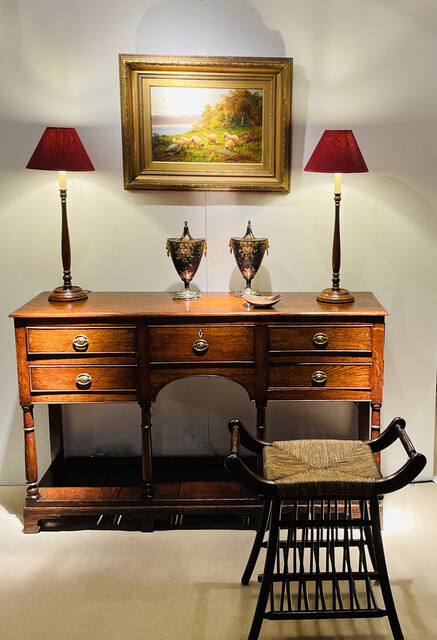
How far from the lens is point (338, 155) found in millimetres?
2879

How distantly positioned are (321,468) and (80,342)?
1106 millimetres

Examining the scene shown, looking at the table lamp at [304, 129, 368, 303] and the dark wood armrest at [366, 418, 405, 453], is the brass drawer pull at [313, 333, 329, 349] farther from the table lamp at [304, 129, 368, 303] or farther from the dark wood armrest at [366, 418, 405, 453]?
the table lamp at [304, 129, 368, 303]

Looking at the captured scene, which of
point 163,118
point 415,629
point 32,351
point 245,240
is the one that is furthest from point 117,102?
point 415,629

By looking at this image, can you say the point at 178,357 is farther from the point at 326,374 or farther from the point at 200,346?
the point at 326,374

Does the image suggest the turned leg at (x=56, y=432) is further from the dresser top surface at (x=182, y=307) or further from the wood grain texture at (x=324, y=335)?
the wood grain texture at (x=324, y=335)

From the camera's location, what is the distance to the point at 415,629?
7.84 feet

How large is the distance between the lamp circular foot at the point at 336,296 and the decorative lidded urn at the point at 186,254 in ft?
1.77

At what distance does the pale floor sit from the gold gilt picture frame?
1.52 m

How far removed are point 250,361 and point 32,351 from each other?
2.87 ft

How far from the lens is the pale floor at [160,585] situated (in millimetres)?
2408

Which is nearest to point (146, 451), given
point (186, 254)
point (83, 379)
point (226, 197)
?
point (83, 379)

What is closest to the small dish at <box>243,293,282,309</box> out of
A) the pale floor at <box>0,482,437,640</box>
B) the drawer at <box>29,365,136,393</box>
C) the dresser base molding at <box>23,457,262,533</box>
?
the drawer at <box>29,365,136,393</box>

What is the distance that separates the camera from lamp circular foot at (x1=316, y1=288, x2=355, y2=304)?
9.85 ft

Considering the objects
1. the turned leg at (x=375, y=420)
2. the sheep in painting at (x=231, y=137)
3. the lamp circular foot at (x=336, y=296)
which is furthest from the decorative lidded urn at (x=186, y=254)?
the turned leg at (x=375, y=420)
